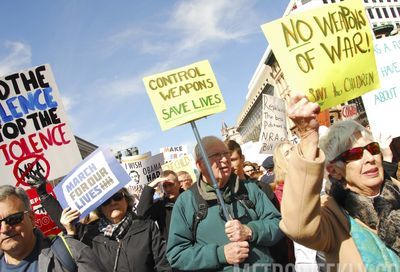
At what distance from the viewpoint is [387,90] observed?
16.1 ft

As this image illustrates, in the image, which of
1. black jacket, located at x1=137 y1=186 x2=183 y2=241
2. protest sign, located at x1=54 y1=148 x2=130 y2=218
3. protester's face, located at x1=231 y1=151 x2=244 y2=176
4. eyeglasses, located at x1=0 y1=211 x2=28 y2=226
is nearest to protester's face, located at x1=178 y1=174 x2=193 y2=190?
black jacket, located at x1=137 y1=186 x2=183 y2=241

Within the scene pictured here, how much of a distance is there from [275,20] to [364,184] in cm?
120

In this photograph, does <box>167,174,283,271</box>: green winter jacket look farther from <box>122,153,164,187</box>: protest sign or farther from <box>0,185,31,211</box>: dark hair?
<box>122,153,164,187</box>: protest sign

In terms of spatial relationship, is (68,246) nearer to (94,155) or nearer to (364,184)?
(94,155)

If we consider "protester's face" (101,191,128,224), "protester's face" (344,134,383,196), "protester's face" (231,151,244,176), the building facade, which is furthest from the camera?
the building facade

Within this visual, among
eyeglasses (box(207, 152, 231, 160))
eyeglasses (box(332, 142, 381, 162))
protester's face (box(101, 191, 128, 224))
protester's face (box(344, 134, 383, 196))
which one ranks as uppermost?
eyeglasses (box(207, 152, 231, 160))

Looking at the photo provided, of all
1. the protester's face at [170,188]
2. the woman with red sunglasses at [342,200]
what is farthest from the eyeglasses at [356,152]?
the protester's face at [170,188]

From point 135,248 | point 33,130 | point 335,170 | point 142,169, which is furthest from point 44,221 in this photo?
point 142,169

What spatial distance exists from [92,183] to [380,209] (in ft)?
7.85

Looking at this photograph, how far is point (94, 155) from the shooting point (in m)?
3.78

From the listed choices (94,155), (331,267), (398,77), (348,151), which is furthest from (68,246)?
(398,77)

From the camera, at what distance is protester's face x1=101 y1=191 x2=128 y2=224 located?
3408 millimetres

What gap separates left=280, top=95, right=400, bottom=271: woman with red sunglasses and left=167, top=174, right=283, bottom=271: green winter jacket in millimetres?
790

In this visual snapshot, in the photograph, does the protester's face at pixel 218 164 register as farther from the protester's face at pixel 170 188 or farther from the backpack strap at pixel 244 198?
the protester's face at pixel 170 188
